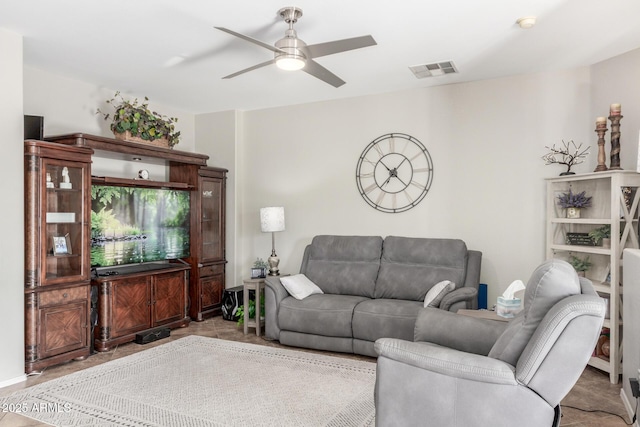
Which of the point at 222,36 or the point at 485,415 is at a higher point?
the point at 222,36

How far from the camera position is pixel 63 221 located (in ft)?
12.5

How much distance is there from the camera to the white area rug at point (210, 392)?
2701mm

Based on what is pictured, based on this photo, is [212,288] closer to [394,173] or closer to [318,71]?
[394,173]

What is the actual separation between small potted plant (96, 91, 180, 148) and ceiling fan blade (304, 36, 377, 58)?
2397 millimetres

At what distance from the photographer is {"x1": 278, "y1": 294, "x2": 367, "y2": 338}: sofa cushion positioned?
3.93 m

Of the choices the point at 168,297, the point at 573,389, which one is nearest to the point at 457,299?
the point at 573,389

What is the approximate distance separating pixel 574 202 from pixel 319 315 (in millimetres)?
2401

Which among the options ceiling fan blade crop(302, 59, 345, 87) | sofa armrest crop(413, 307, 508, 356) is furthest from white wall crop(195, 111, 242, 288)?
sofa armrest crop(413, 307, 508, 356)

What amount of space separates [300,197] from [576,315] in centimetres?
395

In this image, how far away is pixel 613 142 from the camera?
11.4 ft

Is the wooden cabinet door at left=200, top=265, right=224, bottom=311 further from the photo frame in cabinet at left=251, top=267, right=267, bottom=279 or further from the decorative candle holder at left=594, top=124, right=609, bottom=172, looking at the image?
A: the decorative candle holder at left=594, top=124, right=609, bottom=172

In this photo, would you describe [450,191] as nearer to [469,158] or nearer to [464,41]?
[469,158]

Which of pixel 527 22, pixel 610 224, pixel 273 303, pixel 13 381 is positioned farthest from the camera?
pixel 273 303

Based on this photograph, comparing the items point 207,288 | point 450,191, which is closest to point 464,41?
point 450,191
